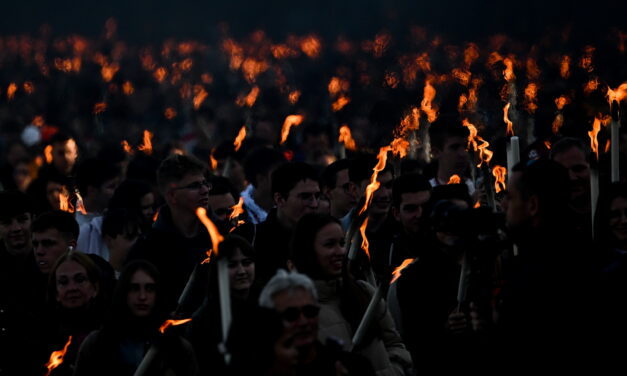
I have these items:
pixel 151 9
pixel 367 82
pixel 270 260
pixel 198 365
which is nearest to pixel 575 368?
pixel 198 365

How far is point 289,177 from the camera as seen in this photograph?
749cm

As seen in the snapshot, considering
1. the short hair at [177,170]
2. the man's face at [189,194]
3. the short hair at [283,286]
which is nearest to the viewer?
the short hair at [283,286]

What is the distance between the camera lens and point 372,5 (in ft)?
147

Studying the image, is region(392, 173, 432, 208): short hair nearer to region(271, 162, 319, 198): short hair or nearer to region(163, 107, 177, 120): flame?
region(271, 162, 319, 198): short hair

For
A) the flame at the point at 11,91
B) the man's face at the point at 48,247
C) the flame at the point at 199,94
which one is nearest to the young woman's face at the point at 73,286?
the man's face at the point at 48,247

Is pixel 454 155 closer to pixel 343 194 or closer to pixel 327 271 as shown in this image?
pixel 343 194

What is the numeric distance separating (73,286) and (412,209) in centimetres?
213

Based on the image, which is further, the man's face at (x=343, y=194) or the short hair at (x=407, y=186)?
the man's face at (x=343, y=194)

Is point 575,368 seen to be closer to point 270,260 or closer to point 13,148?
point 270,260

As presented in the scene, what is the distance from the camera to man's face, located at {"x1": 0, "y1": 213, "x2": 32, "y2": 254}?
776 centimetres

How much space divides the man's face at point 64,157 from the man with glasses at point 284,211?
3928 millimetres

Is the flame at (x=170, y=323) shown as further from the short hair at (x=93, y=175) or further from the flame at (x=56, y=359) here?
the short hair at (x=93, y=175)

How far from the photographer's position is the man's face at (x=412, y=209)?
291 inches

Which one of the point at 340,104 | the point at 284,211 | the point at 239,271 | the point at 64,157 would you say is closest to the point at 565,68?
the point at 340,104
